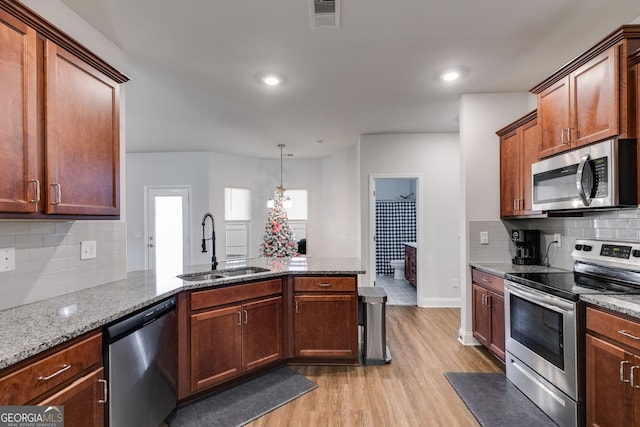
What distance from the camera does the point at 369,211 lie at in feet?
16.2

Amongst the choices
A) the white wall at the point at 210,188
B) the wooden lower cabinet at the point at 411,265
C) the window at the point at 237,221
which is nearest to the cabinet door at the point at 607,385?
the wooden lower cabinet at the point at 411,265

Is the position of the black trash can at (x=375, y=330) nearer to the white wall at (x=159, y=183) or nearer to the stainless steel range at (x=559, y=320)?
the stainless steel range at (x=559, y=320)

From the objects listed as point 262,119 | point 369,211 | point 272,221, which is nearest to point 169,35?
point 262,119

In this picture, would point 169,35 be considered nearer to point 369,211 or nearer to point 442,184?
Result: point 369,211

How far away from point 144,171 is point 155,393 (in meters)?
5.49

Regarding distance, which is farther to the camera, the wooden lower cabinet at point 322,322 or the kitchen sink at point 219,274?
the wooden lower cabinet at point 322,322

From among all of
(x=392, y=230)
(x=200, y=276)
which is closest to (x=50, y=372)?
(x=200, y=276)

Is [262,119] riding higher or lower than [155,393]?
higher

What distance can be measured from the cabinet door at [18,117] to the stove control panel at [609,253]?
11.2 ft

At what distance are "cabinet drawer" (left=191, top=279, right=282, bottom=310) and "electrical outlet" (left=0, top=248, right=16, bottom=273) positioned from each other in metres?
0.99

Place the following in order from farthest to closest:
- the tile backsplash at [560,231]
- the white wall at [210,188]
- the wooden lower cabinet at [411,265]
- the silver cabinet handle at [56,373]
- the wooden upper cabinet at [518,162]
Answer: the white wall at [210,188]
the wooden lower cabinet at [411,265]
the wooden upper cabinet at [518,162]
the tile backsplash at [560,231]
the silver cabinet handle at [56,373]

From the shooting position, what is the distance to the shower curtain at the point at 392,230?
774 centimetres

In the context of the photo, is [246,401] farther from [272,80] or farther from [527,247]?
[527,247]

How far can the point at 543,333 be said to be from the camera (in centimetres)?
217
